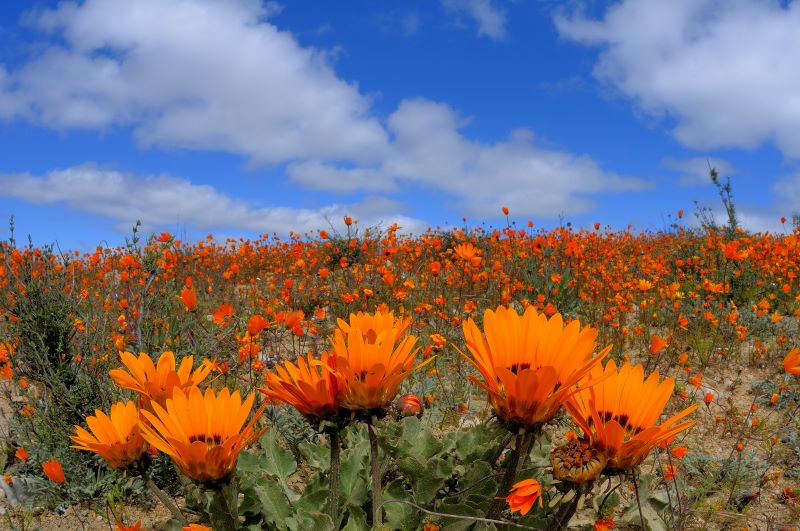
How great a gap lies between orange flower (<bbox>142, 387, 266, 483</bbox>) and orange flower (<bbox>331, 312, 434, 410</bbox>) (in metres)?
0.22

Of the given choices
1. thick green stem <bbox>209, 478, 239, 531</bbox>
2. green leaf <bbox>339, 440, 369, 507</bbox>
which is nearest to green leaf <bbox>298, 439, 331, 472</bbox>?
green leaf <bbox>339, 440, 369, 507</bbox>

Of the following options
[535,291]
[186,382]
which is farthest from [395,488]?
[535,291]

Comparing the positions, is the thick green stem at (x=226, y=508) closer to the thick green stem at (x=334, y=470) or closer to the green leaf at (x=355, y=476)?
the thick green stem at (x=334, y=470)

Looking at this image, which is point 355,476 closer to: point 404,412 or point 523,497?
point 404,412

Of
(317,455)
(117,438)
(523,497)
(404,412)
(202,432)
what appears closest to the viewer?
(523,497)

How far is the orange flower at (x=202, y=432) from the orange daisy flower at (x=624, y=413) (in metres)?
0.74

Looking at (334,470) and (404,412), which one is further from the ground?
(404,412)

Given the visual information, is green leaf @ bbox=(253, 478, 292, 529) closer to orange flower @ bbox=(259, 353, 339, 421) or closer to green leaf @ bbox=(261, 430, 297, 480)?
green leaf @ bbox=(261, 430, 297, 480)

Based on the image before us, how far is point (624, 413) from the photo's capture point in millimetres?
1205

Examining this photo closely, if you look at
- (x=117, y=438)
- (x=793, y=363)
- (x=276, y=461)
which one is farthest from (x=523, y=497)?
(x=793, y=363)

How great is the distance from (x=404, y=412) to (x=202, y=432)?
1.76ft

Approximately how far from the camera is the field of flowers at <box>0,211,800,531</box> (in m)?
1.17

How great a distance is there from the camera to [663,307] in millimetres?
6164

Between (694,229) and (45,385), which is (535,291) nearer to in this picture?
(45,385)
